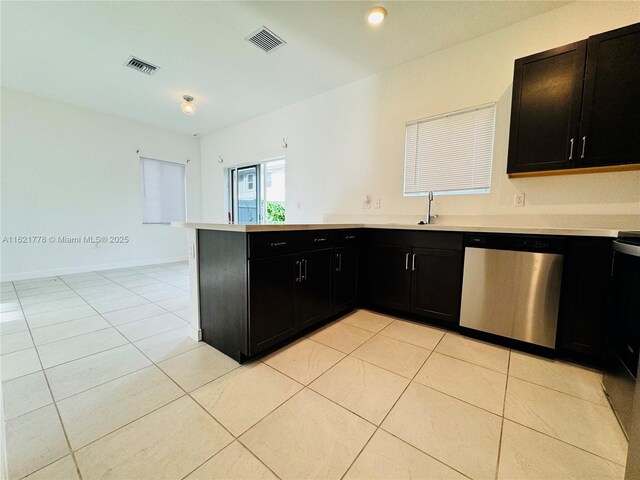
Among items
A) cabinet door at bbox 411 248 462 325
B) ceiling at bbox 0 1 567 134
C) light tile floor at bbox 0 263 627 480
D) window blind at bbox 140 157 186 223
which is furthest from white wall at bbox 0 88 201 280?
cabinet door at bbox 411 248 462 325

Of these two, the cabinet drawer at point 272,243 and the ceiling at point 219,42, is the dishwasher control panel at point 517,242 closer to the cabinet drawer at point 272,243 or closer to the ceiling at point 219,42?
the cabinet drawer at point 272,243

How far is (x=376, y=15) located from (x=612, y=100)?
1.84 metres

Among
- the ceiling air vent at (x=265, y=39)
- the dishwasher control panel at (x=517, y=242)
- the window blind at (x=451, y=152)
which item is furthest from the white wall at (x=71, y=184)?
the dishwasher control panel at (x=517, y=242)

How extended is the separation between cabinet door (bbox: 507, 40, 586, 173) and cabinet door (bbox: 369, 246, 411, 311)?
3.96 feet

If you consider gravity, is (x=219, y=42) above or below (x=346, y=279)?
above

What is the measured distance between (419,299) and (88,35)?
4.15 meters

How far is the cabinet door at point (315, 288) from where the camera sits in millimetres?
2008

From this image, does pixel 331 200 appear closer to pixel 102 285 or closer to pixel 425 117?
pixel 425 117

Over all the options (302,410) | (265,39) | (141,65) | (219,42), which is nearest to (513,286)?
(302,410)

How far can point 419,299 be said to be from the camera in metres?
2.34

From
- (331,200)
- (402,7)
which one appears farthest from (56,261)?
(402,7)

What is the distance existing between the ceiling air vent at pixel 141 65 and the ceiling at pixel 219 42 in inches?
2.7

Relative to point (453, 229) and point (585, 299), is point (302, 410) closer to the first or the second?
point (453, 229)

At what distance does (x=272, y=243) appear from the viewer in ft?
5.63
